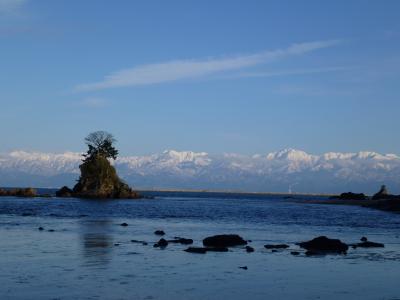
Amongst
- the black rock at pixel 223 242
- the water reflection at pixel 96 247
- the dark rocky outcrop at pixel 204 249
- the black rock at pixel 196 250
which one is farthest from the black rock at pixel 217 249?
the water reflection at pixel 96 247

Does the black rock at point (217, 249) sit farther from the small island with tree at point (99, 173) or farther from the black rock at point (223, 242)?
the small island with tree at point (99, 173)

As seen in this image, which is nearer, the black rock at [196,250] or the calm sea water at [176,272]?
the calm sea water at [176,272]

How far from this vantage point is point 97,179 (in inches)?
7515

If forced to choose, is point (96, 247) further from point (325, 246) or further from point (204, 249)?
point (325, 246)

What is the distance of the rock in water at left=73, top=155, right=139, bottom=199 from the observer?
617ft

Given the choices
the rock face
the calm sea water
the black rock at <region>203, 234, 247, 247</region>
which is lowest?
the calm sea water

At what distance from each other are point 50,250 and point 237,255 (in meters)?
13.0

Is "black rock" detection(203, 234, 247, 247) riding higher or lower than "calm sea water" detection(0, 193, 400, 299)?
higher

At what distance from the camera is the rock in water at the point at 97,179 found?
188 m

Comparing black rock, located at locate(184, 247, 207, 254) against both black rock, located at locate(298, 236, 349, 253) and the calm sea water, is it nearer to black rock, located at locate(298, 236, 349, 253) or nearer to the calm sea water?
the calm sea water

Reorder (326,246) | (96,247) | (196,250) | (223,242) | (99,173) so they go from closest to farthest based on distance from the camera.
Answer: (196,250), (96,247), (326,246), (223,242), (99,173)

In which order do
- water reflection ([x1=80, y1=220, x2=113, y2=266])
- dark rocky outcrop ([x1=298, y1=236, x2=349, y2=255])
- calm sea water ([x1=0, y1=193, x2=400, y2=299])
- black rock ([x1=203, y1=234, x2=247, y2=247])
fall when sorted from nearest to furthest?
calm sea water ([x1=0, y1=193, x2=400, y2=299]) < water reflection ([x1=80, y1=220, x2=113, y2=266]) < dark rocky outcrop ([x1=298, y1=236, x2=349, y2=255]) < black rock ([x1=203, y1=234, x2=247, y2=247])

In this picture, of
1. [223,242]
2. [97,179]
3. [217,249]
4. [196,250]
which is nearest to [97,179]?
[97,179]

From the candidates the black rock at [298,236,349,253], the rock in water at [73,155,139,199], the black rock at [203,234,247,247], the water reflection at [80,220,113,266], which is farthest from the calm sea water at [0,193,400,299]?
the rock in water at [73,155,139,199]
